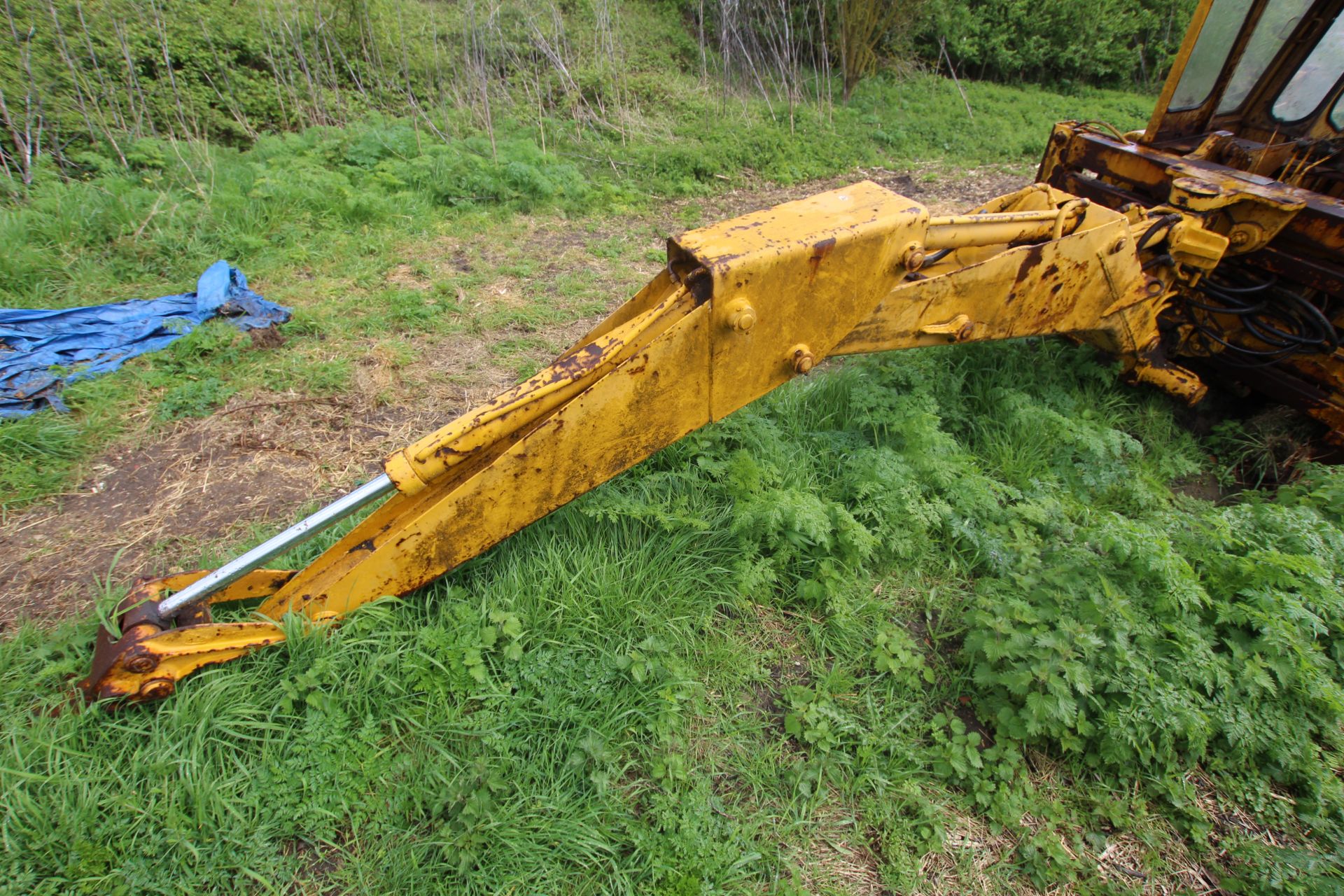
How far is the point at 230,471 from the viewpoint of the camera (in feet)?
10.9

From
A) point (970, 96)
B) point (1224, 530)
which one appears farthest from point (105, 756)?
point (970, 96)

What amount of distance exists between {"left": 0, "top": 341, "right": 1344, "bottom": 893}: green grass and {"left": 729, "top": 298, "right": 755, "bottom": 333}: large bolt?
98cm

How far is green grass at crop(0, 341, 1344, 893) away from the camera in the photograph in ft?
6.31

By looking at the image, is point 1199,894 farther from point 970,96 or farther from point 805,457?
point 970,96

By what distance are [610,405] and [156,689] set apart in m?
1.63

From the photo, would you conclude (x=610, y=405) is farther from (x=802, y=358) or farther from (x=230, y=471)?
Result: (x=230, y=471)

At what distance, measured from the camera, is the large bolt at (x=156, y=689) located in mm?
1977

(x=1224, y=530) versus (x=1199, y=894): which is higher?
(x=1224, y=530)

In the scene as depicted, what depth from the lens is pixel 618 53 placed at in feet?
31.7

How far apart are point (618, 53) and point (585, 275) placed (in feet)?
20.0

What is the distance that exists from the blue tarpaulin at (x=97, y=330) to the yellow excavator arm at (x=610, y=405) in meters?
2.38

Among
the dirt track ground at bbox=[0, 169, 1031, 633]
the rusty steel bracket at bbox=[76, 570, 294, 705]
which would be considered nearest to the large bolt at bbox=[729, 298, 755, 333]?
the rusty steel bracket at bbox=[76, 570, 294, 705]

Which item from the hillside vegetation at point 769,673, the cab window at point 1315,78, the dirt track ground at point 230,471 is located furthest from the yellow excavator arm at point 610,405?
the cab window at point 1315,78

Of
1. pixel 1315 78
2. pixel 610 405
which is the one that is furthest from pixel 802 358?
pixel 1315 78
